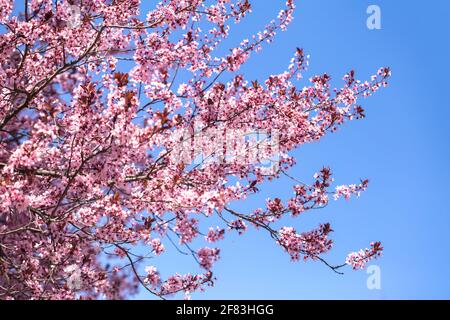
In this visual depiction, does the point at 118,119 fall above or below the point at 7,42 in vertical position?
below

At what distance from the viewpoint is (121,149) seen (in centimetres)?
600

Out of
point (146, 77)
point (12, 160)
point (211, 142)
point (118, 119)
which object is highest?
point (146, 77)

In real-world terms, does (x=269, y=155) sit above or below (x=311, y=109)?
below

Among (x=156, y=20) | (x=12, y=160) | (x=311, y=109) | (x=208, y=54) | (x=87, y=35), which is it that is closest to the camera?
(x=12, y=160)

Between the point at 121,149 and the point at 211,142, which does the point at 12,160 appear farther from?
the point at 211,142

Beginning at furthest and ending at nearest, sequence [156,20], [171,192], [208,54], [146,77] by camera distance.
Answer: [208,54]
[156,20]
[146,77]
[171,192]

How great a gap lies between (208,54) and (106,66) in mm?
1986

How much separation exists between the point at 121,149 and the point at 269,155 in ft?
13.6

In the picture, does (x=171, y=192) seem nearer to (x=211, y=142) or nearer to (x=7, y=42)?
(x=211, y=142)

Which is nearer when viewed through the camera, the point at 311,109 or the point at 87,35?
the point at 87,35

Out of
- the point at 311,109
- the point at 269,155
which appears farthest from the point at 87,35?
the point at 311,109

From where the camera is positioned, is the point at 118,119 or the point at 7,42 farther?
the point at 7,42

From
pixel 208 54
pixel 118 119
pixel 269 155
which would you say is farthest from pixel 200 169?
pixel 118 119

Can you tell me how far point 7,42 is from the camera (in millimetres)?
8156
